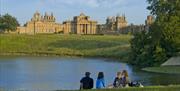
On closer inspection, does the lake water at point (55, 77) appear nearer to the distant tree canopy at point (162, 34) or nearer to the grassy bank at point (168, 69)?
the grassy bank at point (168, 69)

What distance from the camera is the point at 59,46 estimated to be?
161625 millimetres

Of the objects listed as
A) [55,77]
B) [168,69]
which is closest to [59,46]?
[168,69]

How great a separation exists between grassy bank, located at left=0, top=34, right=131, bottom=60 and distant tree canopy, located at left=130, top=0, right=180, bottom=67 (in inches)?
1920

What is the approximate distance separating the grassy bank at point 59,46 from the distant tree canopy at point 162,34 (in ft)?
160

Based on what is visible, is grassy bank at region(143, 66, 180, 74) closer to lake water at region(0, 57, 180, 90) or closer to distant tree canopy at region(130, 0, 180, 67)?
lake water at region(0, 57, 180, 90)

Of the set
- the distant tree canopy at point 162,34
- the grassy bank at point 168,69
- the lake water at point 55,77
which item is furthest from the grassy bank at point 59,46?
the grassy bank at point 168,69

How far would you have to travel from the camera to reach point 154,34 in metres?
76.4

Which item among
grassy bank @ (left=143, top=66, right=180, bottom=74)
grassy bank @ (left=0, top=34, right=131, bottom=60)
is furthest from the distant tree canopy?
grassy bank @ (left=0, top=34, right=131, bottom=60)

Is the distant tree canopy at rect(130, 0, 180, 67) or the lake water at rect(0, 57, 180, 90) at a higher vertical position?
the distant tree canopy at rect(130, 0, 180, 67)

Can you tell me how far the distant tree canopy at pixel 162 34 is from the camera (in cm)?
7231

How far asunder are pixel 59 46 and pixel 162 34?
8953 centimetres

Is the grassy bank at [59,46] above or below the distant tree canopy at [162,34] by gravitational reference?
below

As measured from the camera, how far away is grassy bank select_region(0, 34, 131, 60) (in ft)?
451

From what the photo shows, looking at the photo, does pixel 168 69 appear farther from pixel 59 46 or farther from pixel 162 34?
pixel 59 46
